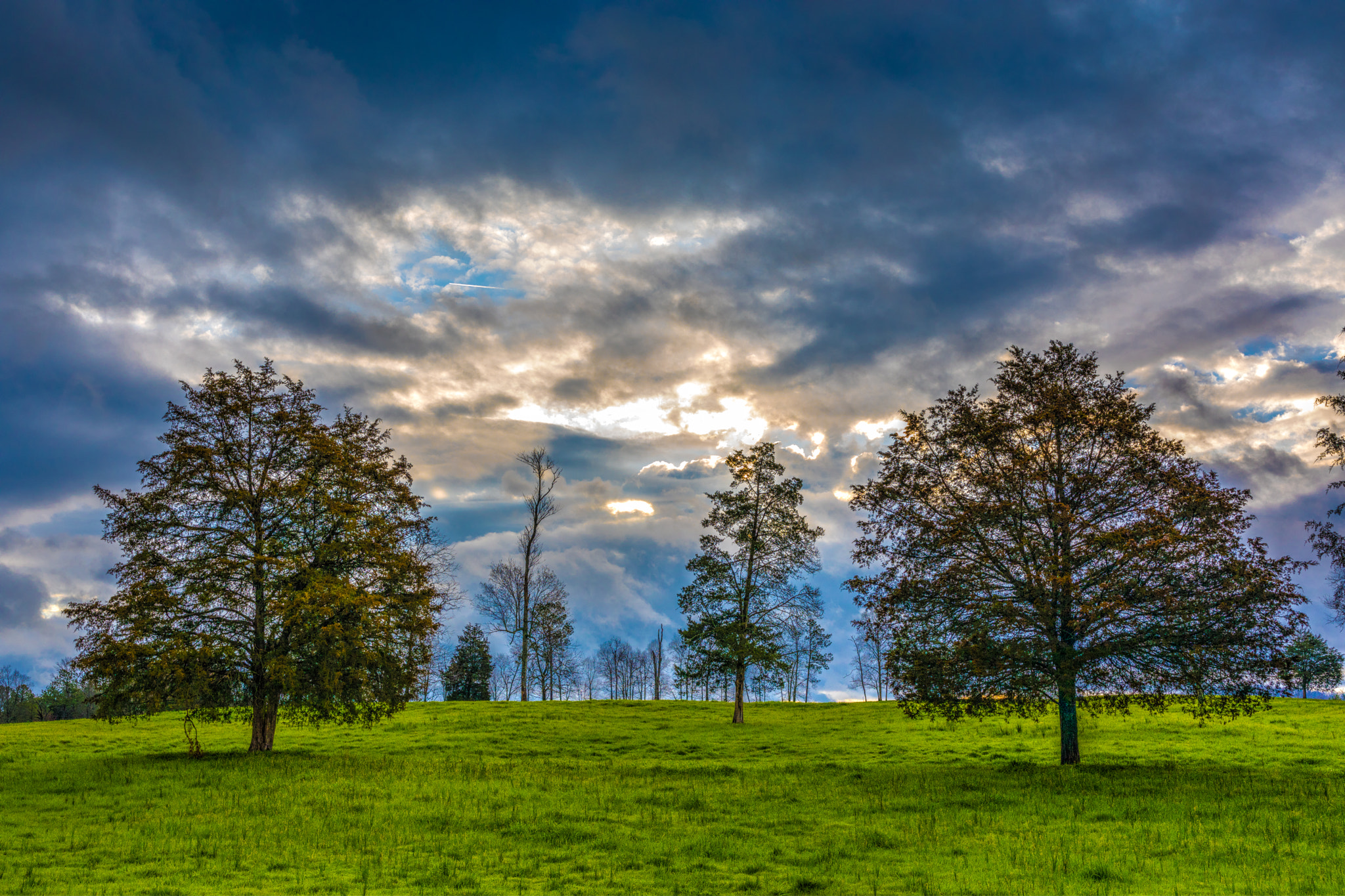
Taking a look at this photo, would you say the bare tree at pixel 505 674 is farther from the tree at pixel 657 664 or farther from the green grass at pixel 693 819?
the green grass at pixel 693 819

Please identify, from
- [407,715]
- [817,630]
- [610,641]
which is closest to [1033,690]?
[817,630]

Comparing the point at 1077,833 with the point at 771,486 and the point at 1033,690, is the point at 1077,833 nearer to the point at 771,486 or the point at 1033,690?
the point at 1033,690

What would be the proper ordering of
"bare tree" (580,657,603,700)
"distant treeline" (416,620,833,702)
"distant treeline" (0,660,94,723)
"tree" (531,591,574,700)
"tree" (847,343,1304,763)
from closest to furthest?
1. "tree" (847,343,1304,763)
2. "distant treeline" (416,620,833,702)
3. "tree" (531,591,574,700)
4. "distant treeline" (0,660,94,723)
5. "bare tree" (580,657,603,700)

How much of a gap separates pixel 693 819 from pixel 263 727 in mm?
19883

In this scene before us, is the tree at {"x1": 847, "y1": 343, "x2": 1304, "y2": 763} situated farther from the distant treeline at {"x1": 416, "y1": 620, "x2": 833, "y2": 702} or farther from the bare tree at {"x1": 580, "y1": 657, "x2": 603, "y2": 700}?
the bare tree at {"x1": 580, "y1": 657, "x2": 603, "y2": 700}

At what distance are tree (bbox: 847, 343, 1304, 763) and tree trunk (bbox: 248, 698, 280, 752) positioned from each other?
73.9 ft

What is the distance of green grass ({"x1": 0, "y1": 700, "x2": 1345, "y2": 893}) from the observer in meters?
12.0

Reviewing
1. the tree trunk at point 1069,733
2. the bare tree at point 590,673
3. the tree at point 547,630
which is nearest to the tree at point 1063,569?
the tree trunk at point 1069,733

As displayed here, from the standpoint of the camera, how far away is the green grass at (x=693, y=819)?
1196cm

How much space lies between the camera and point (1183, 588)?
1989 cm

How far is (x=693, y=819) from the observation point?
1686cm

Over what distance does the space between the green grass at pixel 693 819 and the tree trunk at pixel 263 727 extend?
3.57ft

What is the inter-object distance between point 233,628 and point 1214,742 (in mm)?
39873

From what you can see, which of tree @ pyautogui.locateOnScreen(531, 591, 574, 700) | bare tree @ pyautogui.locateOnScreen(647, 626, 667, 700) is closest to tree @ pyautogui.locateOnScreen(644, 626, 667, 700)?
bare tree @ pyautogui.locateOnScreen(647, 626, 667, 700)
